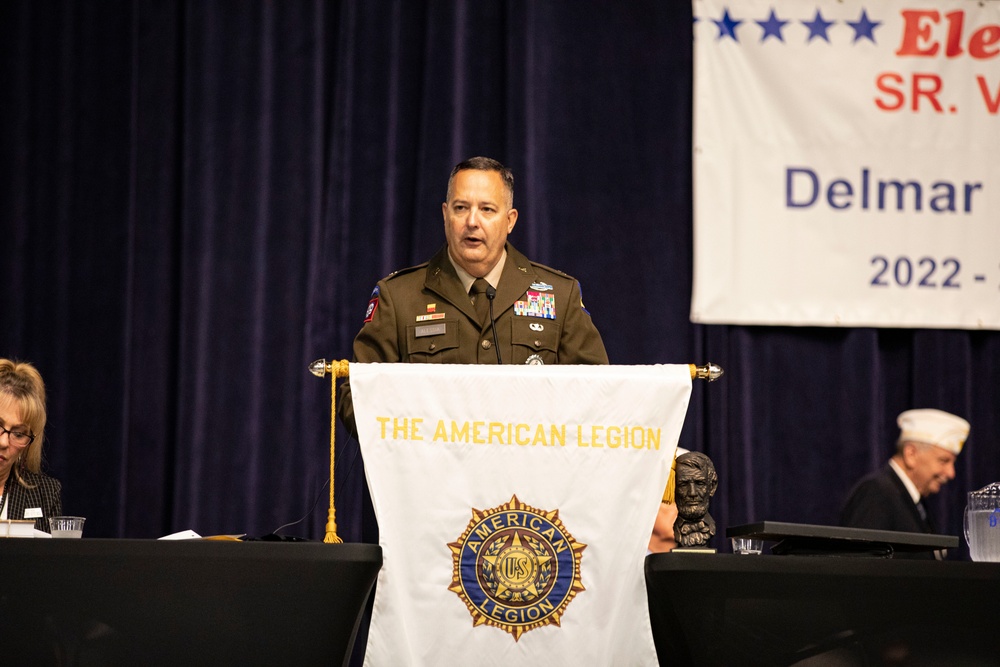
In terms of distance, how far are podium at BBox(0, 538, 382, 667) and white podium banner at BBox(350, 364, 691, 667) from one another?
0.17 m

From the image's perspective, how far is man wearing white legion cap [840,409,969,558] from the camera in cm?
384

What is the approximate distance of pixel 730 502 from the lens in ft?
13.5

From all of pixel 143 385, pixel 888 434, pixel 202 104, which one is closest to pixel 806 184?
pixel 888 434

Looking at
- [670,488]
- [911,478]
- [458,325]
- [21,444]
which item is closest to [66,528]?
[21,444]

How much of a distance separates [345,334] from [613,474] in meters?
2.06

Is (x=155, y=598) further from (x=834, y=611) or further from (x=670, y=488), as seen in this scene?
(x=834, y=611)

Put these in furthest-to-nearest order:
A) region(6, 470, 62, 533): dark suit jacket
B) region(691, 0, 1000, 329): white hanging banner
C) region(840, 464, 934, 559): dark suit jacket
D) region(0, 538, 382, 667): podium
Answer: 1. region(691, 0, 1000, 329): white hanging banner
2. region(840, 464, 934, 559): dark suit jacket
3. region(6, 470, 62, 533): dark suit jacket
4. region(0, 538, 382, 667): podium

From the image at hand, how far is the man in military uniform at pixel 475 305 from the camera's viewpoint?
2.67 meters

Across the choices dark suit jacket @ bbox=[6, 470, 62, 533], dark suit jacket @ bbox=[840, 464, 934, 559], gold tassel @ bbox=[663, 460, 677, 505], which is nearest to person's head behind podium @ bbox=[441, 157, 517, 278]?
gold tassel @ bbox=[663, 460, 677, 505]

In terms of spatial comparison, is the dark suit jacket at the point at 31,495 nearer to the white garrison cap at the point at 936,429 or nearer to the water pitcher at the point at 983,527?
the water pitcher at the point at 983,527

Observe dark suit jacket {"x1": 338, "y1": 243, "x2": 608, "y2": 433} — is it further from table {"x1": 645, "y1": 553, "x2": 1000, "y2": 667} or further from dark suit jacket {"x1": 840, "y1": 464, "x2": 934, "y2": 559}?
dark suit jacket {"x1": 840, "y1": 464, "x2": 934, "y2": 559}

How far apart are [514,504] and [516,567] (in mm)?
113

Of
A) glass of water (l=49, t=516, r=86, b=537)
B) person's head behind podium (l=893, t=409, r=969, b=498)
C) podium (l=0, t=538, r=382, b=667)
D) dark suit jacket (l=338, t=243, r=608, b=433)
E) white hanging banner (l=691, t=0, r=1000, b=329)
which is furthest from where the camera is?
white hanging banner (l=691, t=0, r=1000, b=329)

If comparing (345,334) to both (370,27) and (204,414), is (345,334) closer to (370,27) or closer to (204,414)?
(204,414)
